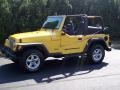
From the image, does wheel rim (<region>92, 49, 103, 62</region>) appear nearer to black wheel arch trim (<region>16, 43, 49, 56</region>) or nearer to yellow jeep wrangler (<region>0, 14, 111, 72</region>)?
yellow jeep wrangler (<region>0, 14, 111, 72</region>)

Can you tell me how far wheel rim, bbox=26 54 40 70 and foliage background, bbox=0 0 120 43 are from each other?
6189 mm

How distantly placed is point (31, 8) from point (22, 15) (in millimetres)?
612

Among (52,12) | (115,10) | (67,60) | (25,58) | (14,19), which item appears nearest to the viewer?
(25,58)

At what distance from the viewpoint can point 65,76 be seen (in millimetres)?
8445

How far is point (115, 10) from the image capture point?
57.8ft

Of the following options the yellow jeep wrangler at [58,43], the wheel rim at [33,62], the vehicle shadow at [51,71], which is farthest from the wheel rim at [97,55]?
the wheel rim at [33,62]

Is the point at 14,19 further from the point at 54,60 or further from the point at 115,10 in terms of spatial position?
the point at 115,10

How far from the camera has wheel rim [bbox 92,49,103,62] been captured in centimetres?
1011

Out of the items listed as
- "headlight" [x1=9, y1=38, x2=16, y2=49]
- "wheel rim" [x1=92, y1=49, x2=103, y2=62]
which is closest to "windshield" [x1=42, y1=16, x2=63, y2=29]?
"headlight" [x1=9, y1=38, x2=16, y2=49]

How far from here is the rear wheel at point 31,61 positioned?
8.71 metres

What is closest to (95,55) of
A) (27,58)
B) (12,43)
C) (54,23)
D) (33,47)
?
(54,23)

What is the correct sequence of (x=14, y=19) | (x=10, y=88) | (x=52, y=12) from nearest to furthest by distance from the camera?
1. (x=10, y=88)
2. (x=14, y=19)
3. (x=52, y=12)

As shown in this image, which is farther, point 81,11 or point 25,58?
point 81,11

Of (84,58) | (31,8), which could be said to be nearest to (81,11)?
(31,8)
